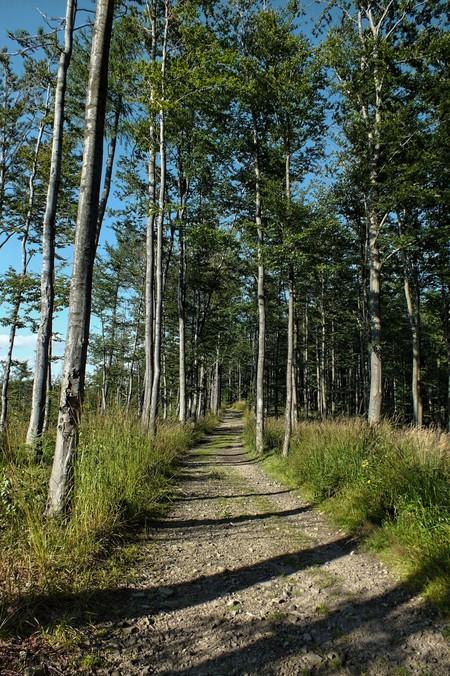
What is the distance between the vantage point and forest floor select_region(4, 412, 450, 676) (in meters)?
2.37

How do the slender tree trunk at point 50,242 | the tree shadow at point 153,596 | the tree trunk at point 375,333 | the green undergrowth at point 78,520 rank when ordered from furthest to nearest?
the tree trunk at point 375,333 → the slender tree trunk at point 50,242 → the green undergrowth at point 78,520 → the tree shadow at point 153,596

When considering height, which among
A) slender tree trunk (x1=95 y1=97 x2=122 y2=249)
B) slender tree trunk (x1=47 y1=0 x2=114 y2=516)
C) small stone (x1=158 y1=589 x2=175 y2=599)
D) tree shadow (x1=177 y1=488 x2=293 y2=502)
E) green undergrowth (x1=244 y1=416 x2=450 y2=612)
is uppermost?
slender tree trunk (x1=95 y1=97 x2=122 y2=249)

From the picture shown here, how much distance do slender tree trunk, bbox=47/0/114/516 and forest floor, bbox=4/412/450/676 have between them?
1112 mm

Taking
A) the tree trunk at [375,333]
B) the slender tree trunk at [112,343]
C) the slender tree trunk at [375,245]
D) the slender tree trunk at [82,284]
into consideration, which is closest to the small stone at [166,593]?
the slender tree trunk at [82,284]

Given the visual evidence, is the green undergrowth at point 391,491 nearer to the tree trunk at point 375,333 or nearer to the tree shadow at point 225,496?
the tree shadow at point 225,496

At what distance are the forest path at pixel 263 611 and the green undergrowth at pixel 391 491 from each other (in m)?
0.26

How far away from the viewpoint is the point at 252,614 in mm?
2943

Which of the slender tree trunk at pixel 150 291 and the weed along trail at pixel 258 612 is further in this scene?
the slender tree trunk at pixel 150 291

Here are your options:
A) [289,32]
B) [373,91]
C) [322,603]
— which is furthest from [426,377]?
[322,603]

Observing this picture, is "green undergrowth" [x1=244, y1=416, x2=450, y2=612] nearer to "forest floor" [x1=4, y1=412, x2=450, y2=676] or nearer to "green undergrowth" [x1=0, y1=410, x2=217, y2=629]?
"forest floor" [x1=4, y1=412, x2=450, y2=676]

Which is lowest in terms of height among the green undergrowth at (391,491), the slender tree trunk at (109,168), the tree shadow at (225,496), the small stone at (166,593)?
the tree shadow at (225,496)

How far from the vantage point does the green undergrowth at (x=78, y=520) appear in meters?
2.85

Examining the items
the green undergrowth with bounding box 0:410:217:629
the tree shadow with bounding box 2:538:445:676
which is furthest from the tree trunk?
the tree shadow with bounding box 2:538:445:676

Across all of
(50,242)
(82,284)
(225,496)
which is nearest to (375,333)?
(225,496)
